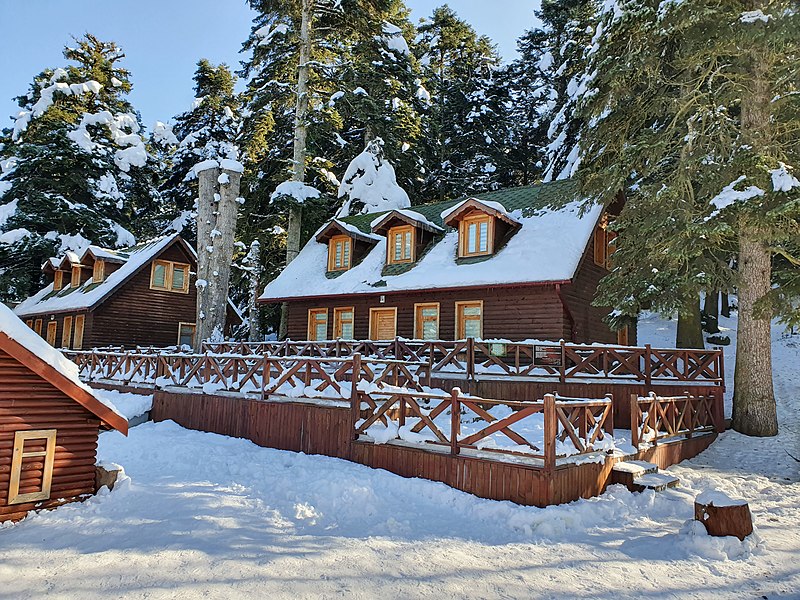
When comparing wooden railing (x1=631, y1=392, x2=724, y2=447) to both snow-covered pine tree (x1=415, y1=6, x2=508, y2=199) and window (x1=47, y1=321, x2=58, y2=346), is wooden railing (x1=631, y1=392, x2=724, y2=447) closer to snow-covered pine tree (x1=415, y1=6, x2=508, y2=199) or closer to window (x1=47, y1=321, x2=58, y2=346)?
snow-covered pine tree (x1=415, y1=6, x2=508, y2=199)

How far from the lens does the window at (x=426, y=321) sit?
18.8 meters

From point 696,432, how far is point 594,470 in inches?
200

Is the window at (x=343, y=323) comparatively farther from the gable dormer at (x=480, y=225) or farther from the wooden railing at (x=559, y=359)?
the gable dormer at (x=480, y=225)

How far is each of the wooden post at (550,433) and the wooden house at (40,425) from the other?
565 centimetres

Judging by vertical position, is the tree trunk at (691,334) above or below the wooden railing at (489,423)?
above

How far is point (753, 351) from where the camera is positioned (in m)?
13.0

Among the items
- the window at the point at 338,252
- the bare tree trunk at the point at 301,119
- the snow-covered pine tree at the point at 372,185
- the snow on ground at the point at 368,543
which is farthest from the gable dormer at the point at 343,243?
the snow on ground at the point at 368,543

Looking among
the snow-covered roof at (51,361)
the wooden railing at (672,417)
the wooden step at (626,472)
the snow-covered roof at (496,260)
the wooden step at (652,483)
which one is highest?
the snow-covered roof at (496,260)

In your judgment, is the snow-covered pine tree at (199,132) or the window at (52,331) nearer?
the window at (52,331)

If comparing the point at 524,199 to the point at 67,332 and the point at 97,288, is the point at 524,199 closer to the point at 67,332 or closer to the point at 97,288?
the point at 97,288

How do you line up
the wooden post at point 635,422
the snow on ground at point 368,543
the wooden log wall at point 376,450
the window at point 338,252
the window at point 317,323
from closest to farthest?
the snow on ground at point 368,543, the wooden log wall at point 376,450, the wooden post at point 635,422, the window at point 317,323, the window at point 338,252

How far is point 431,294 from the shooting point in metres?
18.9

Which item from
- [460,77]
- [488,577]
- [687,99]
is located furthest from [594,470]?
[460,77]

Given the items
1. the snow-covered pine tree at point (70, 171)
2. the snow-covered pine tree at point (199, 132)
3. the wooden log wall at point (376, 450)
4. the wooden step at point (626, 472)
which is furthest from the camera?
the snow-covered pine tree at point (199, 132)
